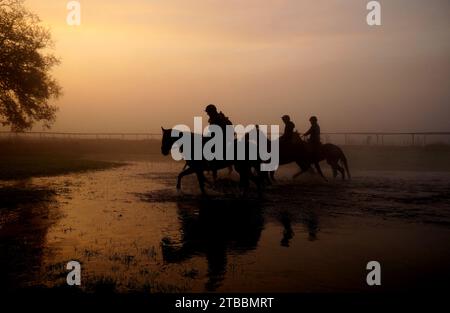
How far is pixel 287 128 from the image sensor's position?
2020 cm

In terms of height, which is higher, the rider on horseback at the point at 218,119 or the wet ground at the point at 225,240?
the rider on horseback at the point at 218,119

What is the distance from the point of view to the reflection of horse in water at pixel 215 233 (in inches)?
281

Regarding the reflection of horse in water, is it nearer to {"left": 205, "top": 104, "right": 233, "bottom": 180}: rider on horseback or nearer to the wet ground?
the wet ground

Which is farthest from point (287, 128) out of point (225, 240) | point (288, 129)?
point (225, 240)

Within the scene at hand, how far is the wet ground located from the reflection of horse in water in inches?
1.0

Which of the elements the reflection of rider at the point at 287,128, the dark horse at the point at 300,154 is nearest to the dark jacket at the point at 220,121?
the reflection of rider at the point at 287,128

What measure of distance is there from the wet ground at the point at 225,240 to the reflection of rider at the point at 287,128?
5.15 m

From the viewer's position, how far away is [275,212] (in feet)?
39.5

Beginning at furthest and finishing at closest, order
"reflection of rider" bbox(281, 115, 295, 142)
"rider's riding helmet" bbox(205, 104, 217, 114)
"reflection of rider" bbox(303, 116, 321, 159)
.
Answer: "reflection of rider" bbox(303, 116, 321, 159) < "reflection of rider" bbox(281, 115, 295, 142) < "rider's riding helmet" bbox(205, 104, 217, 114)

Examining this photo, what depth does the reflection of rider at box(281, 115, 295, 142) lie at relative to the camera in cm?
1988

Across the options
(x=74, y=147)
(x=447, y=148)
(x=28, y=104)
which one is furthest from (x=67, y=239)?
(x=74, y=147)

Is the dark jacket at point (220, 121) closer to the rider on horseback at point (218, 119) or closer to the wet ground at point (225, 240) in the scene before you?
the rider on horseback at point (218, 119)

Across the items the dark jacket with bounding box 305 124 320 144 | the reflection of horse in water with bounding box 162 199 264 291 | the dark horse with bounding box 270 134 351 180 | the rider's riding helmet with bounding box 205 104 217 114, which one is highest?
the rider's riding helmet with bounding box 205 104 217 114

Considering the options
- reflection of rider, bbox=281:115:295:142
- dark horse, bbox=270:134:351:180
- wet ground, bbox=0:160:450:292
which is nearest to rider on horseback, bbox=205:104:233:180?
wet ground, bbox=0:160:450:292
